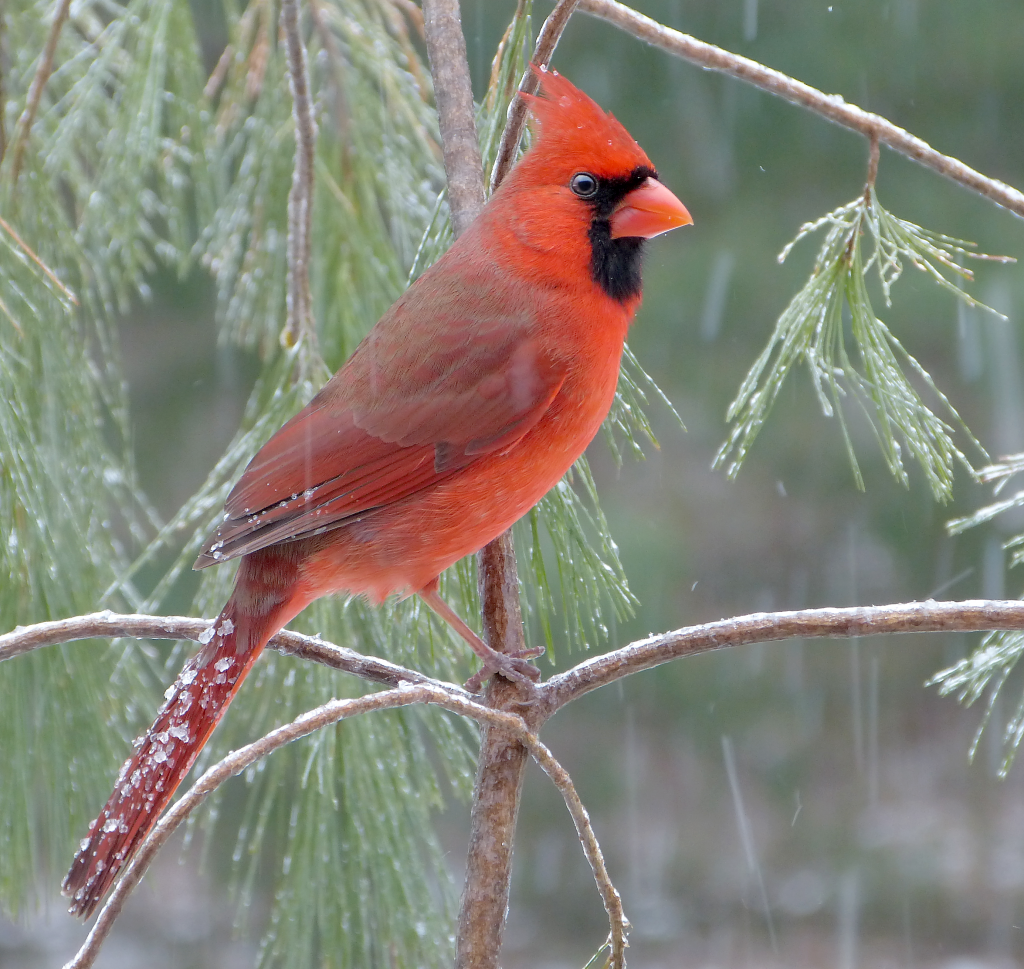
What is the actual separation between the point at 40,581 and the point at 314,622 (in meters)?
0.32

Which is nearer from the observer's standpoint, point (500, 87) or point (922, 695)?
point (500, 87)

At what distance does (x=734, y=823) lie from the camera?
4.60m

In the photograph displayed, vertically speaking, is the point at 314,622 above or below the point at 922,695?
above

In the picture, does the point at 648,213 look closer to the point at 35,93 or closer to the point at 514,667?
the point at 514,667

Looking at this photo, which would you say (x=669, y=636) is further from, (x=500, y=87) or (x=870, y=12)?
(x=870, y=12)

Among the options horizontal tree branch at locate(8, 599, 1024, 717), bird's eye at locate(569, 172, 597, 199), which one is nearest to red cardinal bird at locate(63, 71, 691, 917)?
bird's eye at locate(569, 172, 597, 199)

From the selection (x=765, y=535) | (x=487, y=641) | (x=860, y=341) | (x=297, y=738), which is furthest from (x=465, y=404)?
(x=765, y=535)

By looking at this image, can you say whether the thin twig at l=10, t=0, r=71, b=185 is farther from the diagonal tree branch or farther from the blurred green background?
the blurred green background

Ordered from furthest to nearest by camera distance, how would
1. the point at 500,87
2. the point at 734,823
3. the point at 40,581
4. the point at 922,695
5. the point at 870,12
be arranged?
the point at 922,695 → the point at 734,823 → the point at 870,12 → the point at 500,87 → the point at 40,581

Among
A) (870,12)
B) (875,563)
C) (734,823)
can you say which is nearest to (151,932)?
(734,823)

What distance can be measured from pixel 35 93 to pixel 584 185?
638 mm

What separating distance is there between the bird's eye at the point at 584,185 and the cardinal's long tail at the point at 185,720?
52 centimetres

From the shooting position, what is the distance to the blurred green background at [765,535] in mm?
3838

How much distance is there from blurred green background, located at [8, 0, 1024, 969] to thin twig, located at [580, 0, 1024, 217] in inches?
93.8
